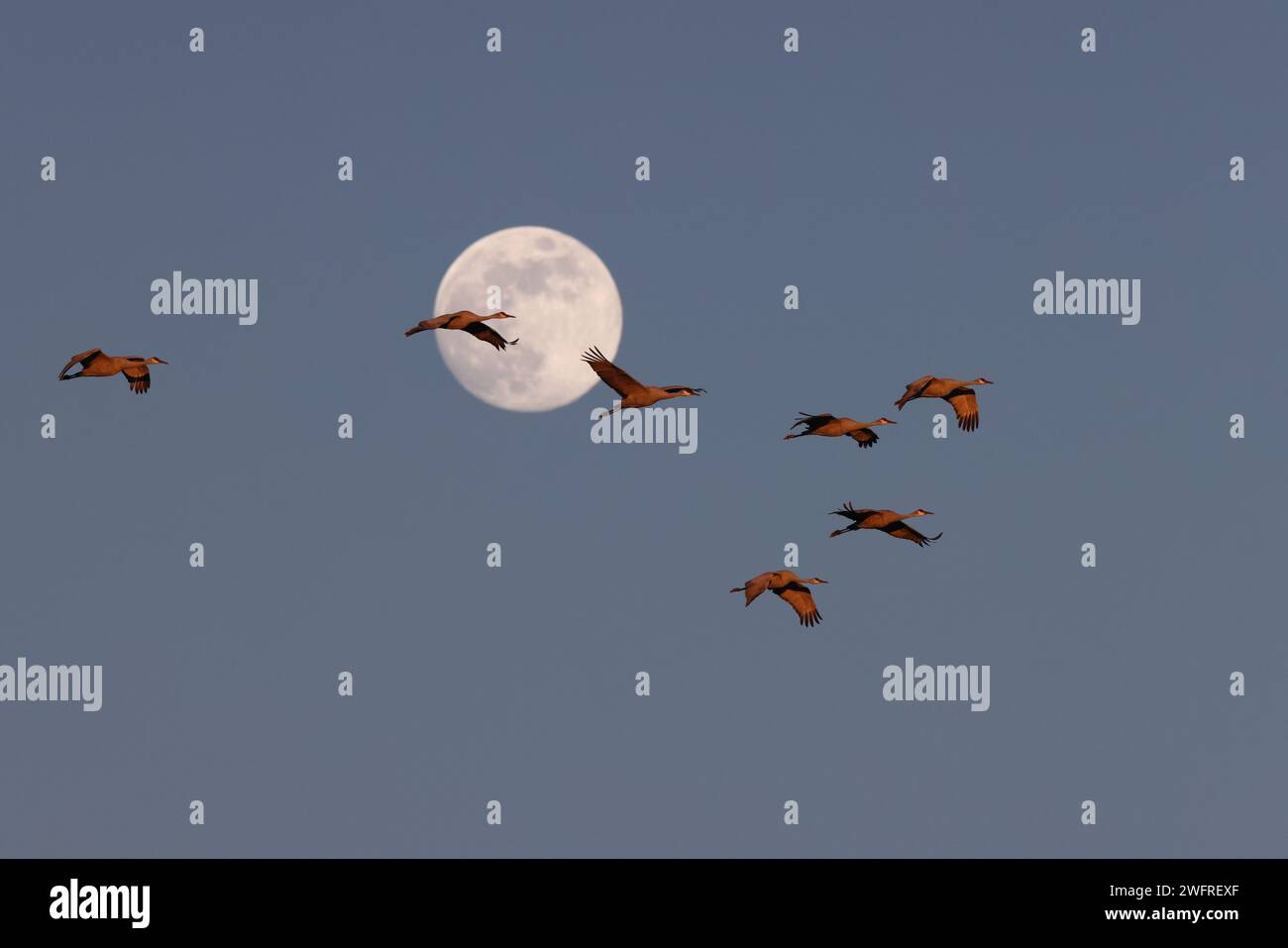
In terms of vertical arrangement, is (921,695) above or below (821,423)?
below

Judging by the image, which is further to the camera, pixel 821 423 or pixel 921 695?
pixel 921 695
